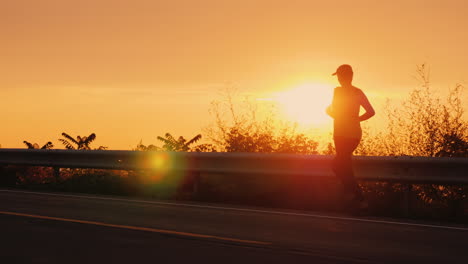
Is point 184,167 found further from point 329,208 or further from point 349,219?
point 349,219

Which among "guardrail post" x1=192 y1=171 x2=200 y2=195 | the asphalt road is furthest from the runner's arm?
"guardrail post" x1=192 y1=171 x2=200 y2=195

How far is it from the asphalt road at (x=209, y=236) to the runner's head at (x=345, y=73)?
78.3 inches

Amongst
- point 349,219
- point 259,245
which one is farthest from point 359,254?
point 349,219

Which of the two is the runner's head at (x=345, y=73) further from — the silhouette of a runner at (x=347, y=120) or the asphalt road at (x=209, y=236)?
the asphalt road at (x=209, y=236)

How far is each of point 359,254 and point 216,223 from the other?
262 centimetres

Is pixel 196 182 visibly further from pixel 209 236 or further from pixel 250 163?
pixel 209 236

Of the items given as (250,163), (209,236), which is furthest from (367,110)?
(209,236)

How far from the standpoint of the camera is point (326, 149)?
16.2 m

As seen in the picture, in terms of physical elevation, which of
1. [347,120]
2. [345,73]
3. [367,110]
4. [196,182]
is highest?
[345,73]

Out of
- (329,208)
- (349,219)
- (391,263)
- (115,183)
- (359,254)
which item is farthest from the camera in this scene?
(115,183)

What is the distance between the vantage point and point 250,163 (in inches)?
534

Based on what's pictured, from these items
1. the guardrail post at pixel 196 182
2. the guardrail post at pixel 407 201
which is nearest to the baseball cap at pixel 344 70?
the guardrail post at pixel 407 201

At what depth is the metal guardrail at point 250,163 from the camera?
11492 millimetres

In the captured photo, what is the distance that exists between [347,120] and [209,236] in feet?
12.3
